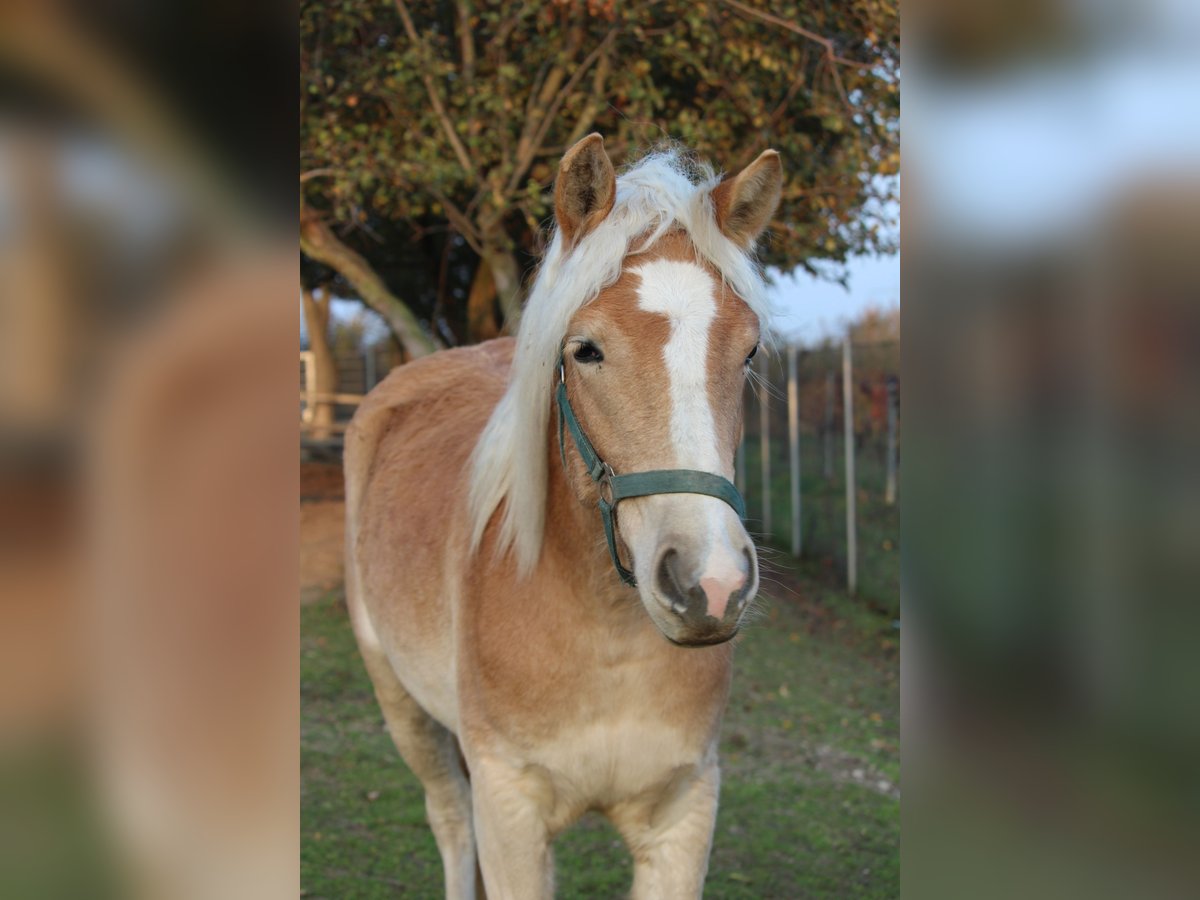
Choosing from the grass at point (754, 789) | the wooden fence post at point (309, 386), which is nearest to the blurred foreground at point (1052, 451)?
the grass at point (754, 789)

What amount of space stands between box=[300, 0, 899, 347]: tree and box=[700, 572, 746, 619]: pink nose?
4.90m

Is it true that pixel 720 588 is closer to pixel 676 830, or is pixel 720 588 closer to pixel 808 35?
pixel 676 830

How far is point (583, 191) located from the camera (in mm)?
2018

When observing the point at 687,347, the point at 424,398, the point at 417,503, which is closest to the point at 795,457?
the point at 424,398

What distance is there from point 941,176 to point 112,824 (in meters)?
0.91

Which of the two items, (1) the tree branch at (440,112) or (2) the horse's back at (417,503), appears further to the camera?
(1) the tree branch at (440,112)

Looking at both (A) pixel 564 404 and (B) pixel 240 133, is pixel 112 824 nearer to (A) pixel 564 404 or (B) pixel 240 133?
(B) pixel 240 133

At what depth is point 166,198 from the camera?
0.73m

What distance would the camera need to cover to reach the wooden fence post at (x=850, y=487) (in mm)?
8266

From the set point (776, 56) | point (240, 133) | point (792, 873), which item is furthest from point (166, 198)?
point (776, 56)

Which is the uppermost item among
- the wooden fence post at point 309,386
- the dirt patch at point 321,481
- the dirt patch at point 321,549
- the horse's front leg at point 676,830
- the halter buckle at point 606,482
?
the halter buckle at point 606,482

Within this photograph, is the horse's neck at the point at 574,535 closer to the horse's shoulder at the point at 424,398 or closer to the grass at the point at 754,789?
the grass at the point at 754,789

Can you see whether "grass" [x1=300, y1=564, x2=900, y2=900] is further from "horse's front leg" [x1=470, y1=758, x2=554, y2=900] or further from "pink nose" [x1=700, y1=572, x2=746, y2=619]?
"pink nose" [x1=700, y1=572, x2=746, y2=619]

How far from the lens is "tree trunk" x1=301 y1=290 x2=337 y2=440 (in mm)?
13016
